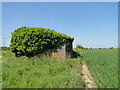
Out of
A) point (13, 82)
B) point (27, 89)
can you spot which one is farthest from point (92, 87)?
point (13, 82)

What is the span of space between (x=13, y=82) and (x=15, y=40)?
579cm

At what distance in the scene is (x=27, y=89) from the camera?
408cm

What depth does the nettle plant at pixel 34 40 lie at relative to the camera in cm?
939

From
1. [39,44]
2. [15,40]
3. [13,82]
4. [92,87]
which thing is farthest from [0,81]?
[15,40]

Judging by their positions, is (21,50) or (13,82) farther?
(21,50)

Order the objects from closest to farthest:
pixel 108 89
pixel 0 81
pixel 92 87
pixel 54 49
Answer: pixel 108 89 < pixel 92 87 < pixel 0 81 < pixel 54 49

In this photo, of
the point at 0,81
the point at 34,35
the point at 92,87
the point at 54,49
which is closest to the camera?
the point at 92,87

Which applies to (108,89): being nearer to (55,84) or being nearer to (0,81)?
(55,84)

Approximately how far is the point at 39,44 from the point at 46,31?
0.95 meters

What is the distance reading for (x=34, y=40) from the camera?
30.5ft

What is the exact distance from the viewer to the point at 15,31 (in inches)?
408

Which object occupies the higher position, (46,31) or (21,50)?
(46,31)

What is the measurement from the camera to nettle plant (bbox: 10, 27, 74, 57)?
9.39 meters

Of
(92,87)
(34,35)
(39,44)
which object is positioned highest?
(34,35)
